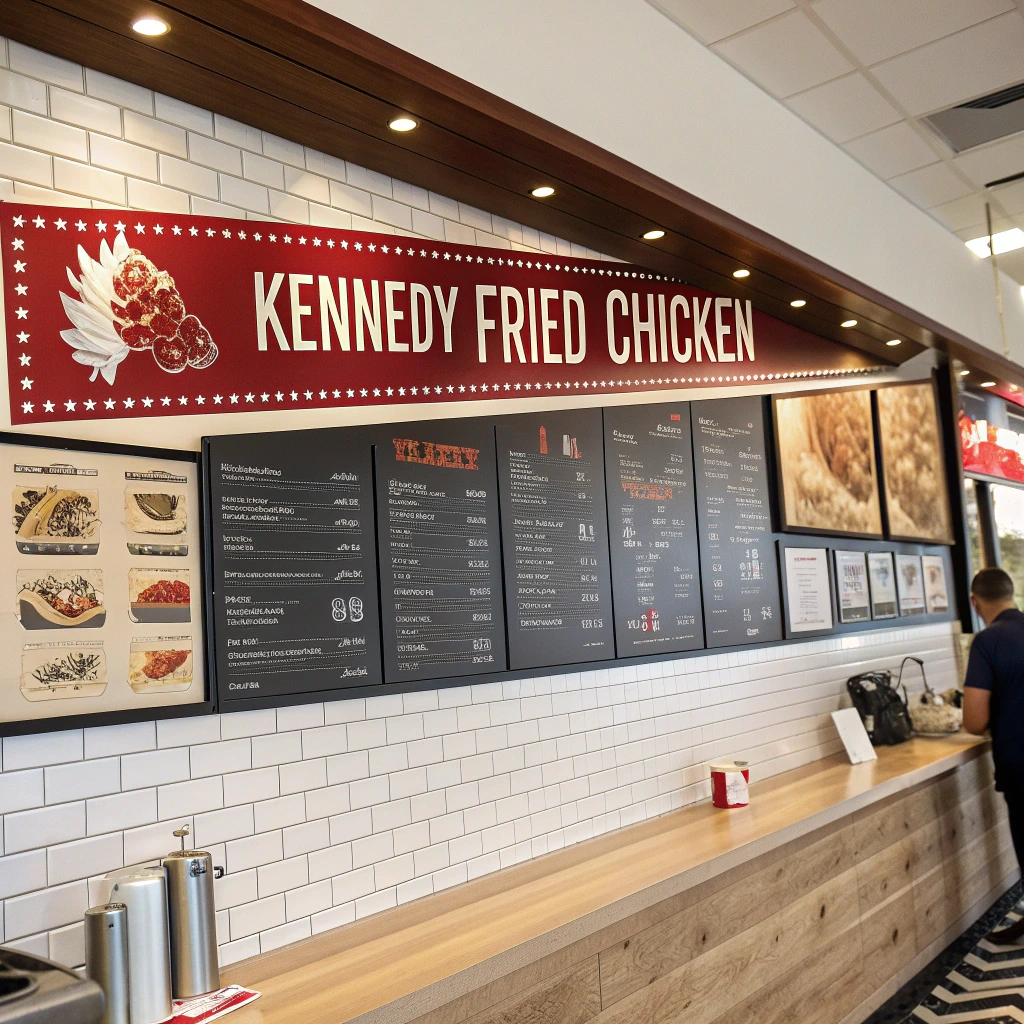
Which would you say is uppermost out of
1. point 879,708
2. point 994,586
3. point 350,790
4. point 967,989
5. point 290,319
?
point 290,319

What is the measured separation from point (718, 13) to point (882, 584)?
2.97m

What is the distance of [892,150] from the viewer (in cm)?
432

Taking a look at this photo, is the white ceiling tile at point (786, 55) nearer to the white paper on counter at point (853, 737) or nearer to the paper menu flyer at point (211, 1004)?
the white paper on counter at point (853, 737)

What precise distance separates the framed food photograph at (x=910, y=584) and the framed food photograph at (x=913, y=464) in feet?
0.41

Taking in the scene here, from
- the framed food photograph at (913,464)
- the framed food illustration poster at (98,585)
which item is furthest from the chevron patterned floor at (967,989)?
the framed food illustration poster at (98,585)

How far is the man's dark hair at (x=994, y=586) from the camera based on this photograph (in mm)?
4621

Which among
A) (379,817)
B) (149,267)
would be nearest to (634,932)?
(379,817)

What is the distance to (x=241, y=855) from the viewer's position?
213cm

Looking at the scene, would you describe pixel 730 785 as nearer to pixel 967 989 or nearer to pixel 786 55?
pixel 967 989

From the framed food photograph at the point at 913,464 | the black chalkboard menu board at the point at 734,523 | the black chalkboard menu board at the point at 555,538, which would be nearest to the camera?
the black chalkboard menu board at the point at 555,538

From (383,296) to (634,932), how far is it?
1.81 m

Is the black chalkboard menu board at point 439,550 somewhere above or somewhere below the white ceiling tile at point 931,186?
below

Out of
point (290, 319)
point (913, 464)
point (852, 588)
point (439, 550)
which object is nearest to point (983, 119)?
point (913, 464)

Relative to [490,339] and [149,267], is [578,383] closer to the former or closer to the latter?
[490,339]
